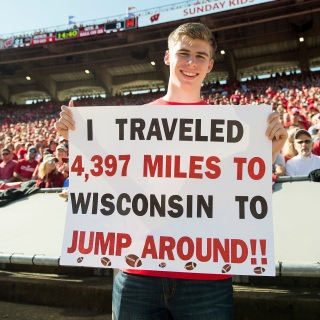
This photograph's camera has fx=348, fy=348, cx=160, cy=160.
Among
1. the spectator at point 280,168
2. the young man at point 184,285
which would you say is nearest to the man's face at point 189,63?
the young man at point 184,285

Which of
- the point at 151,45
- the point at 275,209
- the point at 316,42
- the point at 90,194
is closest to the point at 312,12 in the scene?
the point at 316,42

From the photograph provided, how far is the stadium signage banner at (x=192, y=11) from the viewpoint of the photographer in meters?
22.2

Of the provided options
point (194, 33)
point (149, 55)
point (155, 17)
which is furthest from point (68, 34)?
point (194, 33)

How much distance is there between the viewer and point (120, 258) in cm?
137

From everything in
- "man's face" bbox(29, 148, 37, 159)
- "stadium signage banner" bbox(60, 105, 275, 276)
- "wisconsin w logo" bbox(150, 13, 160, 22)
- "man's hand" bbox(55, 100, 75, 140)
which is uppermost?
"wisconsin w logo" bbox(150, 13, 160, 22)

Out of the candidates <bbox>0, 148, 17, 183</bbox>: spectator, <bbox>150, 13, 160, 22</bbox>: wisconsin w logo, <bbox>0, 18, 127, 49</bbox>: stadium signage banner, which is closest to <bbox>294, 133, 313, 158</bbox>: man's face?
<bbox>0, 148, 17, 183</bbox>: spectator

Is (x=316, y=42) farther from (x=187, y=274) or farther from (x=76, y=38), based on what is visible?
(x=187, y=274)

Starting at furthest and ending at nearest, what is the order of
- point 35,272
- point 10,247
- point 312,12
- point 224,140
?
point 312,12 < point 35,272 < point 10,247 < point 224,140

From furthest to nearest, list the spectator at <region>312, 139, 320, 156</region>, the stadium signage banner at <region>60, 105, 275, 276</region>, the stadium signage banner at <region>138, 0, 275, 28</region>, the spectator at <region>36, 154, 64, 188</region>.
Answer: the stadium signage banner at <region>138, 0, 275, 28</region> → the spectator at <region>36, 154, 64, 188</region> → the spectator at <region>312, 139, 320, 156</region> → the stadium signage banner at <region>60, 105, 275, 276</region>

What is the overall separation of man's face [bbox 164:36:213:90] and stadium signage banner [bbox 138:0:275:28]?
75.9 ft

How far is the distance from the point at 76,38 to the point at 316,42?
59.9ft

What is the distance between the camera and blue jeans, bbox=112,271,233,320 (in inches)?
47.6

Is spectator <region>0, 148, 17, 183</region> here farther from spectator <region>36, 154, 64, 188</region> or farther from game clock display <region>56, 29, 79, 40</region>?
game clock display <region>56, 29, 79, 40</region>

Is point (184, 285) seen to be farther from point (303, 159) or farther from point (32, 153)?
point (32, 153)
